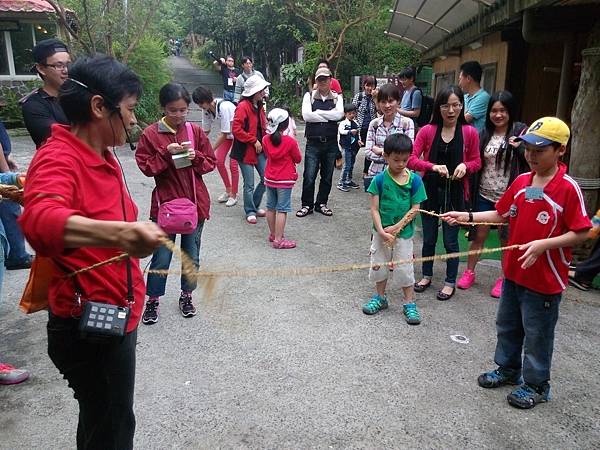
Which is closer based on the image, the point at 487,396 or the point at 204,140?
the point at 487,396

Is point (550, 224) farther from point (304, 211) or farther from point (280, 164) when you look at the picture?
point (304, 211)

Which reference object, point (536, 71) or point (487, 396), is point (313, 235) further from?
point (536, 71)

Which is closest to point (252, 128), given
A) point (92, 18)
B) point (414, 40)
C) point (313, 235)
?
point (313, 235)

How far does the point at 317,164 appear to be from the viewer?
22.3 ft

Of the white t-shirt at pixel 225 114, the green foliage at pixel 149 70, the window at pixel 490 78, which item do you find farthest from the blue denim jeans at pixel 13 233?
the green foliage at pixel 149 70

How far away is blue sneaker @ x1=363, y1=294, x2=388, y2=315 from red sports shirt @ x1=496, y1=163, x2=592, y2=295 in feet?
4.72

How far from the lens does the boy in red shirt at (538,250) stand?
273 centimetres

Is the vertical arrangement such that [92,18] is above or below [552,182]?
above

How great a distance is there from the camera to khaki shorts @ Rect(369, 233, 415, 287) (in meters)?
4.02

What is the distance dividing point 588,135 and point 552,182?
2538 millimetres

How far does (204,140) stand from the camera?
401 cm

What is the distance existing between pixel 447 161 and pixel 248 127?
280 cm

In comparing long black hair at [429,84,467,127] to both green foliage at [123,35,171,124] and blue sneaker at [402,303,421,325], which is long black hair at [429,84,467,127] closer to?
blue sneaker at [402,303,421,325]

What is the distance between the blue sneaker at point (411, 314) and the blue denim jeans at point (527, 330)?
2.83 ft
